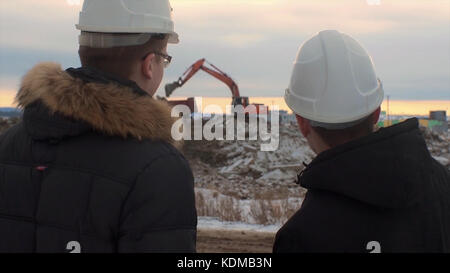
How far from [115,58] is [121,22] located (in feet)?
0.61

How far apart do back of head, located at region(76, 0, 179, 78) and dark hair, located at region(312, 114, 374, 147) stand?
84cm

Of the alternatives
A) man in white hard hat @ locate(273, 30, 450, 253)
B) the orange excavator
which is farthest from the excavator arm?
man in white hard hat @ locate(273, 30, 450, 253)

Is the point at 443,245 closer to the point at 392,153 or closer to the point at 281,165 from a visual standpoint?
the point at 392,153

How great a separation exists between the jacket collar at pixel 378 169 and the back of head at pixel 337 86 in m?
0.20

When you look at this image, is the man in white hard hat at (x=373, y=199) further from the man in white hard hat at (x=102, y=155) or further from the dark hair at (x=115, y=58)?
the dark hair at (x=115, y=58)

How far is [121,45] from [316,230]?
114 centimetres

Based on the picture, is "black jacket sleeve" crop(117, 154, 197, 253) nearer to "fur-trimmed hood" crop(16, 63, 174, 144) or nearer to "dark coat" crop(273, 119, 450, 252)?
"fur-trimmed hood" crop(16, 63, 174, 144)

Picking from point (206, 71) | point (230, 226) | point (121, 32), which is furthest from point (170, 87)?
point (121, 32)

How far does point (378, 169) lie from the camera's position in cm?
231

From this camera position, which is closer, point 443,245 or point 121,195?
point 121,195

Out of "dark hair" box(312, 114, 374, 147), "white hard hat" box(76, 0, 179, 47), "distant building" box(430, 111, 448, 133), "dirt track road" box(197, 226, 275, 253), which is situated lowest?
"dirt track road" box(197, 226, 275, 253)

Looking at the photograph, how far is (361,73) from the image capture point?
265 cm

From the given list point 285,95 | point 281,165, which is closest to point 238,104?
point 281,165

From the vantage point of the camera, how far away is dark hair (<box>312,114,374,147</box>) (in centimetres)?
254
